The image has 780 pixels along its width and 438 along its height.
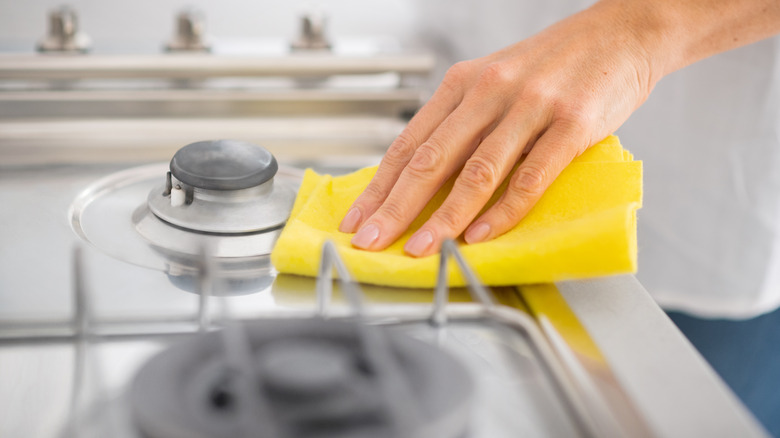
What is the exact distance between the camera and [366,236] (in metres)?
0.51

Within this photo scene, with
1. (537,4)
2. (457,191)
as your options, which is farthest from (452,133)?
(537,4)

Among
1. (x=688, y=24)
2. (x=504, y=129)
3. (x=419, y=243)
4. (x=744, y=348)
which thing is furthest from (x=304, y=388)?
(x=744, y=348)

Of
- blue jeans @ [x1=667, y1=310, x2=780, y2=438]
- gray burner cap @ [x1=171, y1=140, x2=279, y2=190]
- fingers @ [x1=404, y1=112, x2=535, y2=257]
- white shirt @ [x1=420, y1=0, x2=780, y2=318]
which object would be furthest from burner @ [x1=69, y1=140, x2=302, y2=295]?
blue jeans @ [x1=667, y1=310, x2=780, y2=438]

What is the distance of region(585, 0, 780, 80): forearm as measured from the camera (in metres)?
0.65

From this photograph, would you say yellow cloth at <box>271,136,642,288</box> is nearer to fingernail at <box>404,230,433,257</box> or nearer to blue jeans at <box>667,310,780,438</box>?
fingernail at <box>404,230,433,257</box>

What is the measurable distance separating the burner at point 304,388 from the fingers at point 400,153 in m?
0.21

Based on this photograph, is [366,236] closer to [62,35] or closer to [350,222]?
[350,222]

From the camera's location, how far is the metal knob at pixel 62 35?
2.68 ft

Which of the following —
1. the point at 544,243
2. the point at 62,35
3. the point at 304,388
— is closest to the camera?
the point at 304,388

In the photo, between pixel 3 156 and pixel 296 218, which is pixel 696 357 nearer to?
pixel 296 218

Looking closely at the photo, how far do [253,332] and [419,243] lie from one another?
18cm

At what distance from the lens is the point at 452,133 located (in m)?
0.59

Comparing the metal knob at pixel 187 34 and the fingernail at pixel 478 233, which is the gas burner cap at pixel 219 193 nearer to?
the fingernail at pixel 478 233

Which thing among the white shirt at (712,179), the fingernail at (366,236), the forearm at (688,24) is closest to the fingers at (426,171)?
the fingernail at (366,236)
